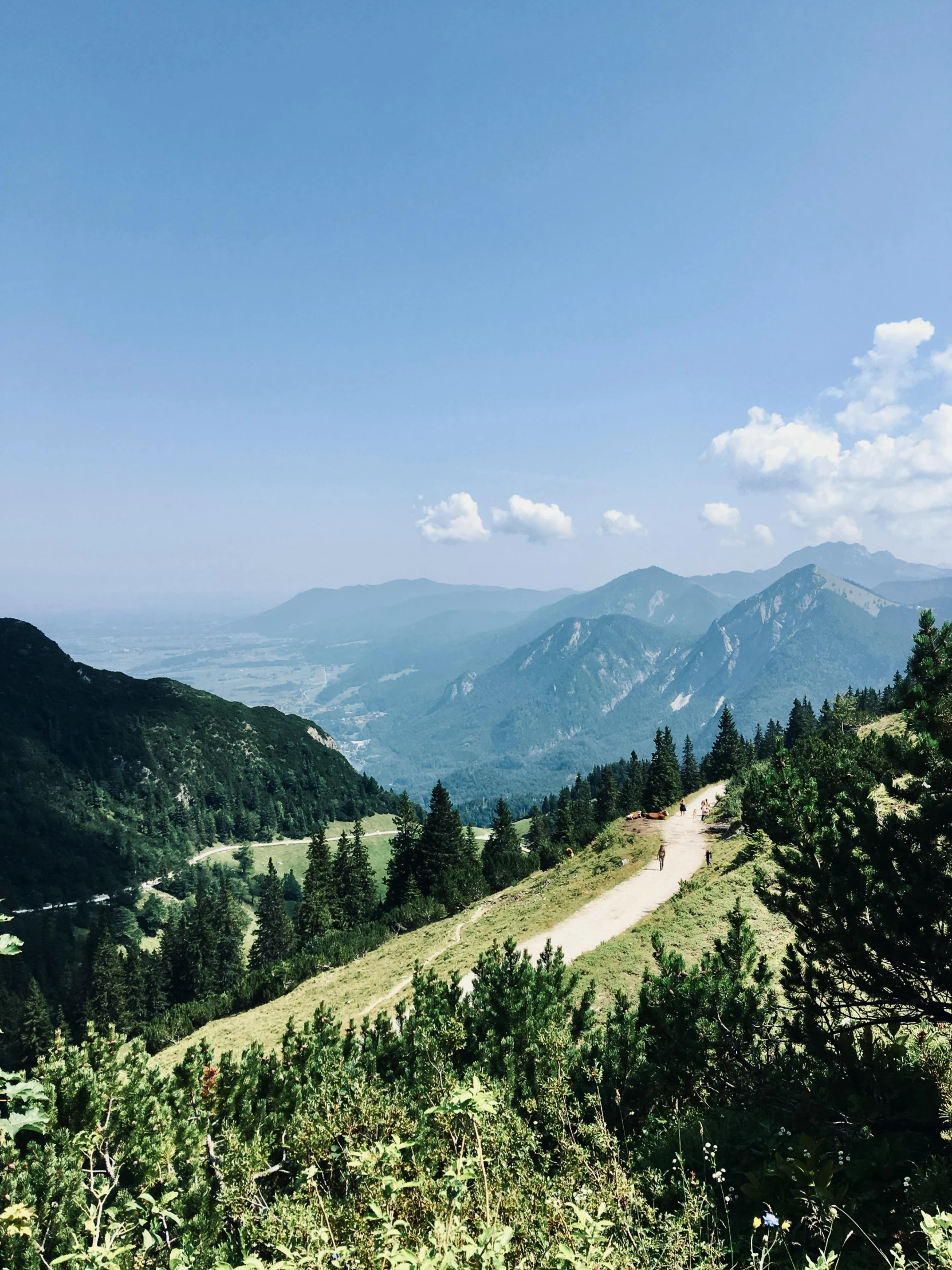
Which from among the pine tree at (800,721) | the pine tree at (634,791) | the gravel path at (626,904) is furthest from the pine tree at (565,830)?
the pine tree at (800,721)

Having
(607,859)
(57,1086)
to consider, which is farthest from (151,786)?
(57,1086)

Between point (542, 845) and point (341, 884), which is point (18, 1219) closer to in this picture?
point (542, 845)

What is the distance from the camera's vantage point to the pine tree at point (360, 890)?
54.9 meters

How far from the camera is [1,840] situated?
383 feet

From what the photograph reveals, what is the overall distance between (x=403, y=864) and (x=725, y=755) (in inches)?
1461

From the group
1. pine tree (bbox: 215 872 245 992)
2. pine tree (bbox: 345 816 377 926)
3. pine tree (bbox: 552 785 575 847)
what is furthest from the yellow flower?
pine tree (bbox: 215 872 245 992)

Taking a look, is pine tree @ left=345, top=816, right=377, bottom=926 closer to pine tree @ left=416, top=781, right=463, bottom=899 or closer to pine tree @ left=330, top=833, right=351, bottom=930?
pine tree @ left=330, top=833, right=351, bottom=930

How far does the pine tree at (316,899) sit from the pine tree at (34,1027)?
64.7ft

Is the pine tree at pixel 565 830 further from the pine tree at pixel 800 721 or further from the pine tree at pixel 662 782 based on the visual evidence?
the pine tree at pixel 800 721

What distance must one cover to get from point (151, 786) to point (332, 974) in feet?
488

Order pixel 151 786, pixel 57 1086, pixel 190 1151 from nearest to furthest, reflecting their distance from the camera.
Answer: pixel 190 1151 → pixel 57 1086 → pixel 151 786

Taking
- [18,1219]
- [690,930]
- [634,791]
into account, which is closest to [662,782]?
[634,791]

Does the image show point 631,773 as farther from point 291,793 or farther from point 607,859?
point 291,793

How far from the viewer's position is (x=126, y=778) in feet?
511
